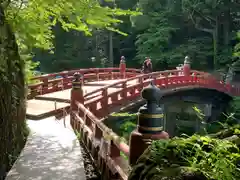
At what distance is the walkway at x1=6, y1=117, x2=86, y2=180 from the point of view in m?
5.65

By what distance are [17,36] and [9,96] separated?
6.67ft

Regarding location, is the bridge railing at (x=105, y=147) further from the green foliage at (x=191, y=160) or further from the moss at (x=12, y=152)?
the moss at (x=12, y=152)

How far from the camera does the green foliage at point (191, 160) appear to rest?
2.03 meters

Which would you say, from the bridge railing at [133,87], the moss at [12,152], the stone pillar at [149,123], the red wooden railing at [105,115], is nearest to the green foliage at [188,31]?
the bridge railing at [133,87]

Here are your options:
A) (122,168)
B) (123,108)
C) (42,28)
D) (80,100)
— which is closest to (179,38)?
(123,108)

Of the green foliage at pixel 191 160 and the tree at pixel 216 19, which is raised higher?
the tree at pixel 216 19

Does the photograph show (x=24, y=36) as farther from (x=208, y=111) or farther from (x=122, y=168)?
(x=208, y=111)

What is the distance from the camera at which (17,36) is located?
738 centimetres

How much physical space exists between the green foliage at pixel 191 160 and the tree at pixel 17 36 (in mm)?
3825

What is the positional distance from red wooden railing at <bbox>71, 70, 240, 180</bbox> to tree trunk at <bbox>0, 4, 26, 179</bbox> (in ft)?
5.26

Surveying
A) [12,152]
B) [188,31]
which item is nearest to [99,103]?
[12,152]

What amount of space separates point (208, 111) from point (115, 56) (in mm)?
21950

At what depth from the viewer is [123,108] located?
13.0 m

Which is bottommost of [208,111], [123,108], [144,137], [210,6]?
[208,111]
